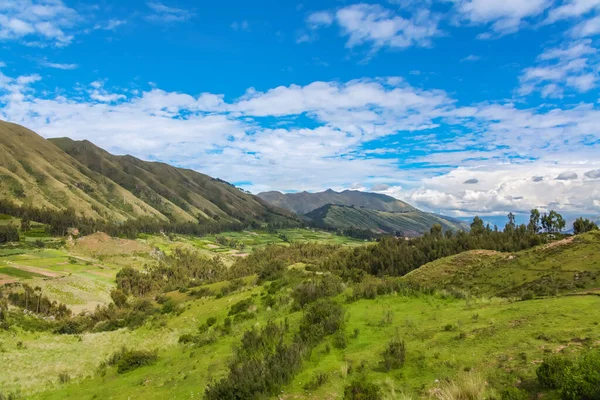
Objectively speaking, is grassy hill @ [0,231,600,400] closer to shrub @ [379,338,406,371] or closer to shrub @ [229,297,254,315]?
shrub @ [379,338,406,371]

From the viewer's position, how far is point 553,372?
1071 centimetres

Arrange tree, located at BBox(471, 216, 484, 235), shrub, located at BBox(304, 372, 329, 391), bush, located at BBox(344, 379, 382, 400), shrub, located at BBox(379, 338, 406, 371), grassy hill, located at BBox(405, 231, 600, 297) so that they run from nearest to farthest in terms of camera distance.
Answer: bush, located at BBox(344, 379, 382, 400)
shrub, located at BBox(304, 372, 329, 391)
shrub, located at BBox(379, 338, 406, 371)
grassy hill, located at BBox(405, 231, 600, 297)
tree, located at BBox(471, 216, 484, 235)

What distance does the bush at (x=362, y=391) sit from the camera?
12.3m

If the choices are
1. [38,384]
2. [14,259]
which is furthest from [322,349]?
[14,259]

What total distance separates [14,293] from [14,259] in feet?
168

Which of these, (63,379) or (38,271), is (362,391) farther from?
(38,271)

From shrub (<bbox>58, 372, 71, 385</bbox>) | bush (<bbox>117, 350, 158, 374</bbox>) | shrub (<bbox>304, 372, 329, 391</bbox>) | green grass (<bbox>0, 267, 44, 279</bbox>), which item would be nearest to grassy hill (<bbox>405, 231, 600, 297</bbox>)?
shrub (<bbox>304, 372, 329, 391</bbox>)

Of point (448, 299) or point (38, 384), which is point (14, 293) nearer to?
point (38, 384)

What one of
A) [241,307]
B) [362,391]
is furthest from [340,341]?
[241,307]

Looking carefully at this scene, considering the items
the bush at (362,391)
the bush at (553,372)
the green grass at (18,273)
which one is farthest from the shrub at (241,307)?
the green grass at (18,273)

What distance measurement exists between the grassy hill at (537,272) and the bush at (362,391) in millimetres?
25993

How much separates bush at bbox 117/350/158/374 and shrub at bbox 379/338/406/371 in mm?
21146

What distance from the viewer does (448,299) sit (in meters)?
26.5

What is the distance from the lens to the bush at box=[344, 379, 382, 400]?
12.3 metres
